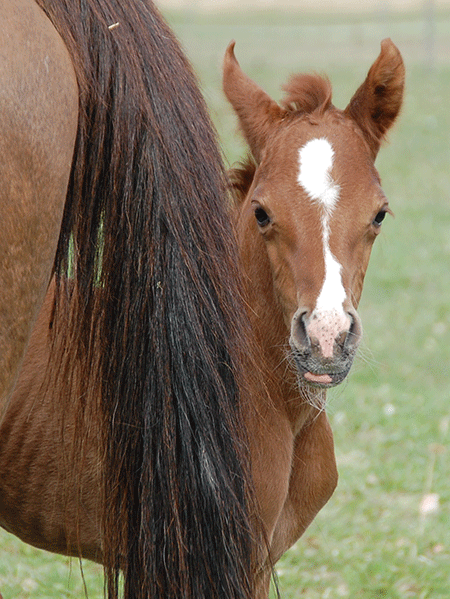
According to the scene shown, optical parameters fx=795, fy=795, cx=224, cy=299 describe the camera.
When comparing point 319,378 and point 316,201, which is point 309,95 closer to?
point 316,201

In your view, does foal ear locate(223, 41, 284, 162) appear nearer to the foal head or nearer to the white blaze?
the foal head

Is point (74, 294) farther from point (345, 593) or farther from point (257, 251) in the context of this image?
point (345, 593)

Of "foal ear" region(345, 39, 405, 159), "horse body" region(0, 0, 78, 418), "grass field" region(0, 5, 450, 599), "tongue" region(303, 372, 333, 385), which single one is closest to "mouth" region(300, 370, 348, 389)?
"tongue" region(303, 372, 333, 385)

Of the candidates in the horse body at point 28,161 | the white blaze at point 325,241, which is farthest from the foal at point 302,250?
the horse body at point 28,161

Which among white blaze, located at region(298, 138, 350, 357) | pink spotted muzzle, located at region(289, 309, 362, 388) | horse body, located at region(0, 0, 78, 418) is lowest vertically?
pink spotted muzzle, located at region(289, 309, 362, 388)

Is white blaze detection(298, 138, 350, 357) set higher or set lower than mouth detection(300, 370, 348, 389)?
higher

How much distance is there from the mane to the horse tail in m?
0.83

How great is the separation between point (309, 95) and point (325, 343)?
0.81m

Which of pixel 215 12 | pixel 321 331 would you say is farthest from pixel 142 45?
pixel 215 12

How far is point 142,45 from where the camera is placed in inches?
61.1

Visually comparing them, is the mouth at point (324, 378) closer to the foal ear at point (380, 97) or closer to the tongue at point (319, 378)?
the tongue at point (319, 378)

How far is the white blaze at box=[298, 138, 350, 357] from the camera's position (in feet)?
6.37

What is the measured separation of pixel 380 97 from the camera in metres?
2.33

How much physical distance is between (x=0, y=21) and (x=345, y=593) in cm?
255
